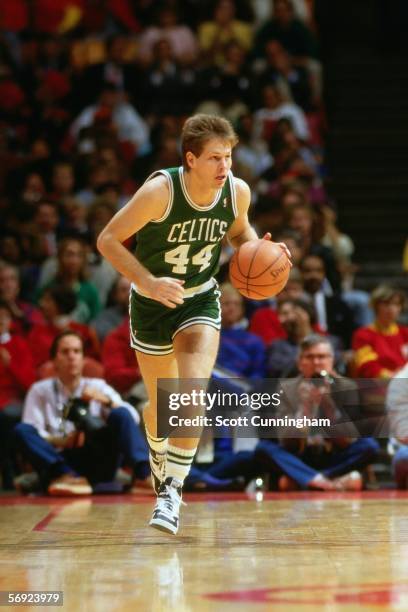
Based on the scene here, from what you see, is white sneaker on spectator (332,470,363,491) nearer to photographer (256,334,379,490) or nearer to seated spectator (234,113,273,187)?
photographer (256,334,379,490)

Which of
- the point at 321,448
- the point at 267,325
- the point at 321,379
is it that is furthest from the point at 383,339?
the point at 321,379

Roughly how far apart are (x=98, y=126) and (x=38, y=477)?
17.2ft

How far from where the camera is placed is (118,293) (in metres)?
9.41

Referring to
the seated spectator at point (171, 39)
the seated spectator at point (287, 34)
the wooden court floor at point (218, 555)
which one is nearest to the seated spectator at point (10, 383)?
the wooden court floor at point (218, 555)

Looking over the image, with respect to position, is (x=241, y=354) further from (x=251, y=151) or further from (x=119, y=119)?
(x=119, y=119)

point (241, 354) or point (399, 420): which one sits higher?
point (241, 354)

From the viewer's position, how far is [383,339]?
8938 mm

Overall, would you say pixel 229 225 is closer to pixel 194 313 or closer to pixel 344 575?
pixel 194 313

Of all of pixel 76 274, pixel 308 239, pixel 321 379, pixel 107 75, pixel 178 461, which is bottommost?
pixel 178 461

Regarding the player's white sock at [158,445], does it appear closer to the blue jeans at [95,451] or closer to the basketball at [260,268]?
the basketball at [260,268]

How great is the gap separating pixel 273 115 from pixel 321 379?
5588 millimetres

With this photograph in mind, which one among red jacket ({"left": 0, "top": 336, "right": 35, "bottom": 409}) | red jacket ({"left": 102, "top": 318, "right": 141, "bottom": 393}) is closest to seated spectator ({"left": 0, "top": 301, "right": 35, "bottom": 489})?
red jacket ({"left": 0, "top": 336, "right": 35, "bottom": 409})

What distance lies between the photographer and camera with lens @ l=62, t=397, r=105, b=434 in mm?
8000

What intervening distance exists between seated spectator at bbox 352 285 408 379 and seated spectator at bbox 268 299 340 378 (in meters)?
0.24
